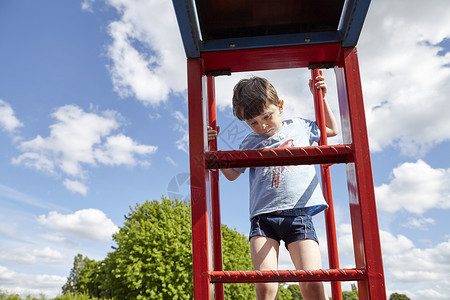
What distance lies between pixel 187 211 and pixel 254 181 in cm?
1169

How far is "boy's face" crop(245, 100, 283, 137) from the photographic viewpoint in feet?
7.89

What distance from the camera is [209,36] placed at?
1.85 metres

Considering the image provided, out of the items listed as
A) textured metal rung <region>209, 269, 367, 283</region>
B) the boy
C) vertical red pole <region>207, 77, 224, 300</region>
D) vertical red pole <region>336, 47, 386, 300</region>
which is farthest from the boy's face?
textured metal rung <region>209, 269, 367, 283</region>

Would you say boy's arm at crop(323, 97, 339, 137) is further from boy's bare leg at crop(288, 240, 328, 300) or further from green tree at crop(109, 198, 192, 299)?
green tree at crop(109, 198, 192, 299)

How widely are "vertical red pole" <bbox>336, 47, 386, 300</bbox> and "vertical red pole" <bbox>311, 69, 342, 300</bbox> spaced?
43 cm

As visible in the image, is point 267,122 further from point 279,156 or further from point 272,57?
point 279,156

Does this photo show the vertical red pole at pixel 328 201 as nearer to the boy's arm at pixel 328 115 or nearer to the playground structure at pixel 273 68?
the boy's arm at pixel 328 115

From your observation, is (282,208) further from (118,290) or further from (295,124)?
(118,290)

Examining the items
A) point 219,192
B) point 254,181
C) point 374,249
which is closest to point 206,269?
point 219,192

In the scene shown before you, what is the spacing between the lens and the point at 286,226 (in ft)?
7.26

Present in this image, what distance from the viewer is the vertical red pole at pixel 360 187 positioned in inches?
61.2

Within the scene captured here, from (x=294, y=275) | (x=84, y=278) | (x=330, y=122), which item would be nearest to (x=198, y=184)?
(x=294, y=275)

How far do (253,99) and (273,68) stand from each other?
0.44m

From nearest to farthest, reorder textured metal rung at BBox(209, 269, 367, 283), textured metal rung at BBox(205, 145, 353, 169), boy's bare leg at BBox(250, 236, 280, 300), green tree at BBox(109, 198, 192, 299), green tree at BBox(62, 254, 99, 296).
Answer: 1. textured metal rung at BBox(209, 269, 367, 283)
2. textured metal rung at BBox(205, 145, 353, 169)
3. boy's bare leg at BBox(250, 236, 280, 300)
4. green tree at BBox(109, 198, 192, 299)
5. green tree at BBox(62, 254, 99, 296)
